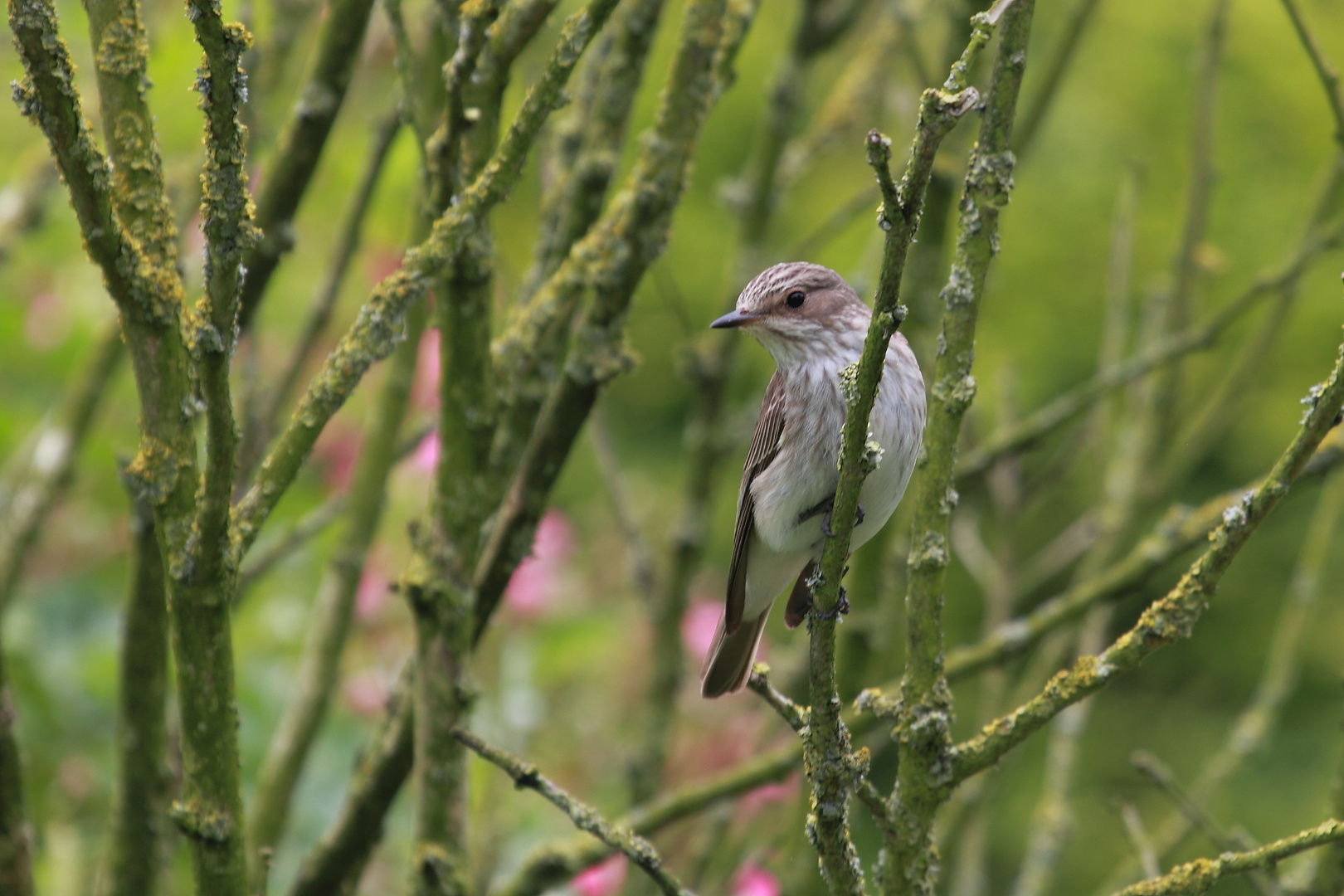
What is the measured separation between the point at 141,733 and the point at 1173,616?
1.95m

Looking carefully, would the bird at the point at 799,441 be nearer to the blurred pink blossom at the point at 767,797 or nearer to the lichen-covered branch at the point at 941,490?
the lichen-covered branch at the point at 941,490

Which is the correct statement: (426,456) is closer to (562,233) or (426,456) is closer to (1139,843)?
(562,233)

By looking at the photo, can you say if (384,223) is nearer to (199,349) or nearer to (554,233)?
(554,233)

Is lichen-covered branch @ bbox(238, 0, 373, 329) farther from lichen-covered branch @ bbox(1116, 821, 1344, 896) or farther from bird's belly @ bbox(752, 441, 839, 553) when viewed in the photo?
lichen-covered branch @ bbox(1116, 821, 1344, 896)

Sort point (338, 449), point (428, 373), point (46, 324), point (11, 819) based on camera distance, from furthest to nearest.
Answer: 1. point (338, 449)
2. point (428, 373)
3. point (46, 324)
4. point (11, 819)

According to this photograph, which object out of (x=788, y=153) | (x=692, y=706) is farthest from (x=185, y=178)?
(x=692, y=706)

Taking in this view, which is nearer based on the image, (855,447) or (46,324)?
(855,447)

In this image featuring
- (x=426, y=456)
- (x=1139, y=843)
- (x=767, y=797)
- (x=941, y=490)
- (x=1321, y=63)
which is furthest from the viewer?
(x=426, y=456)

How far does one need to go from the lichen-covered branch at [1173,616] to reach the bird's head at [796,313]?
993mm

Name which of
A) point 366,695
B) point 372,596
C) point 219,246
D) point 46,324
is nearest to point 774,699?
point 219,246

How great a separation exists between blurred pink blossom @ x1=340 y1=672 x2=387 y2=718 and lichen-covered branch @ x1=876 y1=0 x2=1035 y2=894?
2597 millimetres

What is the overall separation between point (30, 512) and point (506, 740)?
1823mm

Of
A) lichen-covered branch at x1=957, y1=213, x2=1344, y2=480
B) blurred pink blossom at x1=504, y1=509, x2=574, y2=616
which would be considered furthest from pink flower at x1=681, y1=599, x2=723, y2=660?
lichen-covered branch at x1=957, y1=213, x2=1344, y2=480

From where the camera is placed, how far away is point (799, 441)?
8.69 ft
